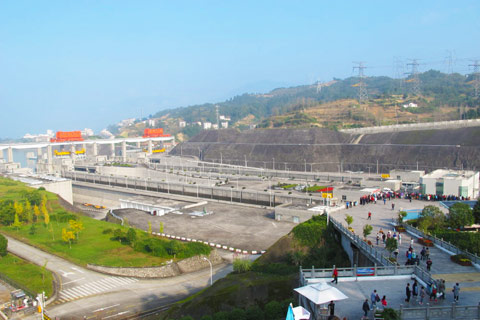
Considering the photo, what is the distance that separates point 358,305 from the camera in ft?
44.3

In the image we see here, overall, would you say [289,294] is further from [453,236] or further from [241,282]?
[453,236]

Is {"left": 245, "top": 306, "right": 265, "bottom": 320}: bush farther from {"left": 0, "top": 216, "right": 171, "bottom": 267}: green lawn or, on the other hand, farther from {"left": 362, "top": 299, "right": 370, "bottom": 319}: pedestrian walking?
{"left": 0, "top": 216, "right": 171, "bottom": 267}: green lawn

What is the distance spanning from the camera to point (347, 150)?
74.4 metres

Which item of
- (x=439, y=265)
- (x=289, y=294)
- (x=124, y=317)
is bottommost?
(x=124, y=317)

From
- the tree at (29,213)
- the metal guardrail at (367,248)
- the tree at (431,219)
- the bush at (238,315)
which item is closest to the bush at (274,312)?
the bush at (238,315)

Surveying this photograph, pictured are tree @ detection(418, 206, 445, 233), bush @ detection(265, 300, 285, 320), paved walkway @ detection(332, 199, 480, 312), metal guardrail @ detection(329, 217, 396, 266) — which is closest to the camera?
paved walkway @ detection(332, 199, 480, 312)

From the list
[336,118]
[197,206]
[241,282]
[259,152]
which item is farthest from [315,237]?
[336,118]

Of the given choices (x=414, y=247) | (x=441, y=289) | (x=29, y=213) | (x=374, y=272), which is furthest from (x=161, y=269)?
(x=29, y=213)

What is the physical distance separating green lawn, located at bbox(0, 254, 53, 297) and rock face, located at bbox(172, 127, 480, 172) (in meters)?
50.4

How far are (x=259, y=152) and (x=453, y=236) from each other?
64.5 m

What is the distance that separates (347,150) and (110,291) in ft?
187

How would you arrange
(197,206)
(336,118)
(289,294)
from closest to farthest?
(289,294)
(197,206)
(336,118)

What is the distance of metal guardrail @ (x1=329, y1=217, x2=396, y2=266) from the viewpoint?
58.3 feet

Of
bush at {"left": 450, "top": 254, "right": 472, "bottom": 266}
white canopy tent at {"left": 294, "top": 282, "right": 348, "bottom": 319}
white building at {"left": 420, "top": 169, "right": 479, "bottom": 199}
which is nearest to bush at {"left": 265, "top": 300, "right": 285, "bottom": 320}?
white canopy tent at {"left": 294, "top": 282, "right": 348, "bottom": 319}
